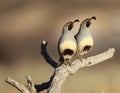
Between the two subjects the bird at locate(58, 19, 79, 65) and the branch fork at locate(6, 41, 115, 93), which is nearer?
the branch fork at locate(6, 41, 115, 93)

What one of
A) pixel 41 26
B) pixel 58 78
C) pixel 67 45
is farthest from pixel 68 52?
pixel 41 26

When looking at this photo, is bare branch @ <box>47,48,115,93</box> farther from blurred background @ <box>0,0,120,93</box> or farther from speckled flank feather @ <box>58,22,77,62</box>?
blurred background @ <box>0,0,120,93</box>

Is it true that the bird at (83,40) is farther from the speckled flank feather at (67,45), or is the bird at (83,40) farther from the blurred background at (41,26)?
the blurred background at (41,26)

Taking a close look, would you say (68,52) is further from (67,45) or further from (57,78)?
(57,78)

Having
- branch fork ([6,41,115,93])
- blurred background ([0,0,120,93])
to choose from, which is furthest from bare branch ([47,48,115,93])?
blurred background ([0,0,120,93])

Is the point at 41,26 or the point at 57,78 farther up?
the point at 57,78

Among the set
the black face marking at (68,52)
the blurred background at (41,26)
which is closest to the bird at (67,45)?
the black face marking at (68,52)

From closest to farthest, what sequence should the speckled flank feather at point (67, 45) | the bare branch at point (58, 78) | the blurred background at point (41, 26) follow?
1. the bare branch at point (58, 78)
2. the speckled flank feather at point (67, 45)
3. the blurred background at point (41, 26)

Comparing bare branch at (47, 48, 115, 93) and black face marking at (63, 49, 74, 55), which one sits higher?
black face marking at (63, 49, 74, 55)

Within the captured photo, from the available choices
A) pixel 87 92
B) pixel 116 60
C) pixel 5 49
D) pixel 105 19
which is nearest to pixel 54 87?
pixel 87 92

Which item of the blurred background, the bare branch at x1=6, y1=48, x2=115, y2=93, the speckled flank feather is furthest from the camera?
the blurred background

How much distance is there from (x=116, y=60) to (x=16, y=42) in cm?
223

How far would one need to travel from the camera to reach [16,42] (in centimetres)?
990

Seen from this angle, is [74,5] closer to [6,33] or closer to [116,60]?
[6,33]
